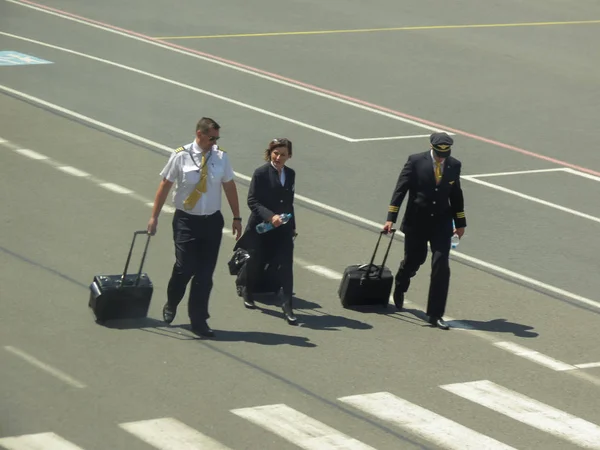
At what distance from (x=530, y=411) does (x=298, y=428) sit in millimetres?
2159

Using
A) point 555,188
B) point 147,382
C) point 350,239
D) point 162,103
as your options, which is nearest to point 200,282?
point 147,382

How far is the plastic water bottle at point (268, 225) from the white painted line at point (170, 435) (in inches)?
134

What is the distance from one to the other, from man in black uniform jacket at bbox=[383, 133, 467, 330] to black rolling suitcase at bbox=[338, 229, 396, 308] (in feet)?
1.10

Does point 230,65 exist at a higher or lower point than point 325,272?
higher

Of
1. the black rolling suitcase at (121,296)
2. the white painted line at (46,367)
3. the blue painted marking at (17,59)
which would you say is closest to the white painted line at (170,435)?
the white painted line at (46,367)

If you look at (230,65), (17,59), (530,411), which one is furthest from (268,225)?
(230,65)

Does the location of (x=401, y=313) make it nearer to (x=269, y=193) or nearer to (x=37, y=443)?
(x=269, y=193)

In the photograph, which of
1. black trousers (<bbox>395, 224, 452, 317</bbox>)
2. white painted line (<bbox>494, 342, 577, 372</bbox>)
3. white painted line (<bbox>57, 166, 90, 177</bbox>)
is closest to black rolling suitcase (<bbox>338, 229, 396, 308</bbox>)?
black trousers (<bbox>395, 224, 452, 317</bbox>)

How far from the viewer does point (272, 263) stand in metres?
14.5

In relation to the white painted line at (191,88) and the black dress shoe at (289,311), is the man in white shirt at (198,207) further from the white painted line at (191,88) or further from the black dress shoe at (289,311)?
the white painted line at (191,88)

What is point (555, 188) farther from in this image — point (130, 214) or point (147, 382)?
point (147, 382)

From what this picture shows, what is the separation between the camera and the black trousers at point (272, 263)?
1403 cm

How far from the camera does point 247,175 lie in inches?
799

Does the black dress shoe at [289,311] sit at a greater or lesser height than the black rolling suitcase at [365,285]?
A: lesser
